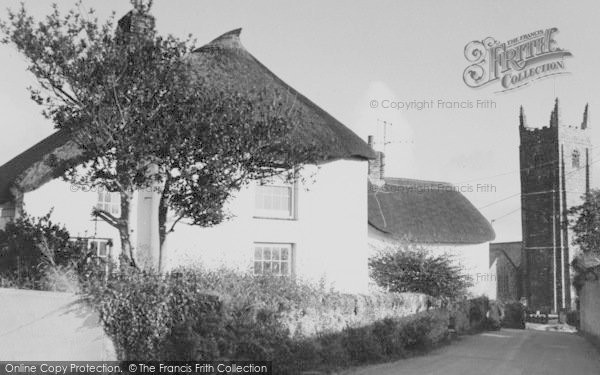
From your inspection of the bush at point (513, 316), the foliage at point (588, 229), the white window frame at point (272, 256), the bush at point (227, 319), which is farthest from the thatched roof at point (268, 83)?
the bush at point (513, 316)

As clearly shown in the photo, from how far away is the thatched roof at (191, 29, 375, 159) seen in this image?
1833cm

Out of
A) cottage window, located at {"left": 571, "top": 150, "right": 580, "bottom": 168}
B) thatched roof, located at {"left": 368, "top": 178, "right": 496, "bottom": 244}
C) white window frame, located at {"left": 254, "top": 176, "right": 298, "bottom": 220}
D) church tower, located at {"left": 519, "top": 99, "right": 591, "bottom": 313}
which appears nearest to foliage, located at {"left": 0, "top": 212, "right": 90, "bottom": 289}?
white window frame, located at {"left": 254, "top": 176, "right": 298, "bottom": 220}

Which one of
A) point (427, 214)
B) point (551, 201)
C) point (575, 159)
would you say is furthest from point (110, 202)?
point (575, 159)

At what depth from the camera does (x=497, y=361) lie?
45.3 feet

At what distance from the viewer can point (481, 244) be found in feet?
109

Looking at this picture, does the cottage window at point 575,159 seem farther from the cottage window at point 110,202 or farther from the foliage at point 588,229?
the cottage window at point 110,202

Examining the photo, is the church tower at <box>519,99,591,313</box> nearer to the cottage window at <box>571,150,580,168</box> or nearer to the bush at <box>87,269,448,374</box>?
the cottage window at <box>571,150,580,168</box>

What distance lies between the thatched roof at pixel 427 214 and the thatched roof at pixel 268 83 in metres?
9.19

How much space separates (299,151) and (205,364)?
460cm

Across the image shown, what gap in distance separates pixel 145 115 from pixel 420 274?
12.6m

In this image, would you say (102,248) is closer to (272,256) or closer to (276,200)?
(272,256)

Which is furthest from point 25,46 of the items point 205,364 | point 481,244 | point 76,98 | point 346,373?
point 481,244

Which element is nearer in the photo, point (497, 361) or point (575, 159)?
point (497, 361)

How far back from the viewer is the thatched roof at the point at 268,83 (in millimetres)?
18328
